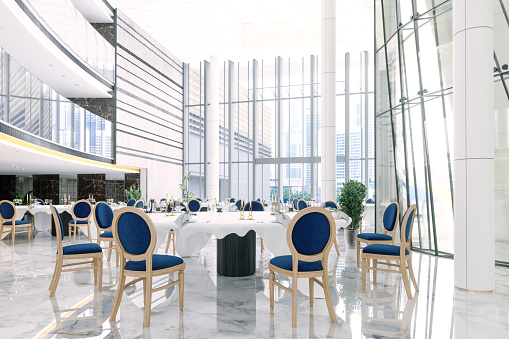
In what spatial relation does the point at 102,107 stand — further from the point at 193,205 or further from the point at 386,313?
the point at 386,313

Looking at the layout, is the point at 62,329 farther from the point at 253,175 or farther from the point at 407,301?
the point at 253,175

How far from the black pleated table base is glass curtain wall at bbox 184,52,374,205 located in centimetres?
985

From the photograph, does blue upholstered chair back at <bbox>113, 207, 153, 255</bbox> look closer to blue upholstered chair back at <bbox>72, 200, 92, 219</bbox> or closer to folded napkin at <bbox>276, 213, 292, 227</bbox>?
folded napkin at <bbox>276, 213, 292, 227</bbox>

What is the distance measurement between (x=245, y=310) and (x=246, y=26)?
14.6 metres

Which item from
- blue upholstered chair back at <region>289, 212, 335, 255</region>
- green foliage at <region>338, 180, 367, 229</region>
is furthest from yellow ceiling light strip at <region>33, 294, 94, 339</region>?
green foliage at <region>338, 180, 367, 229</region>

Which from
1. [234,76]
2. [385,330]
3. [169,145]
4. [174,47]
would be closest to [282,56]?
[234,76]

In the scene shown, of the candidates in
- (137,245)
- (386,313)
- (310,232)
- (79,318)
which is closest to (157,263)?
(137,245)

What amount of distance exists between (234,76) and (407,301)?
1441 cm

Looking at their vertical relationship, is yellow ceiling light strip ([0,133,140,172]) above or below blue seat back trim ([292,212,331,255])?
above

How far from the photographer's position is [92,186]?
14359mm

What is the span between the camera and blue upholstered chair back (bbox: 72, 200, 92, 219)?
749cm

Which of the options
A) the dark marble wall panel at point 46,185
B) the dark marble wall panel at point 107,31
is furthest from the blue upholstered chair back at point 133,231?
the dark marble wall panel at point 46,185

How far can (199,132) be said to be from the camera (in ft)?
58.4

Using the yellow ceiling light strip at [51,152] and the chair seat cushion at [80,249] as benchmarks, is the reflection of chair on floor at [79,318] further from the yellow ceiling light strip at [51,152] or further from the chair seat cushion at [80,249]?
the yellow ceiling light strip at [51,152]
